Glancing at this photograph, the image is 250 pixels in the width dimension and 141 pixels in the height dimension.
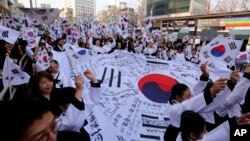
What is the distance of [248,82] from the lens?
3.24 meters

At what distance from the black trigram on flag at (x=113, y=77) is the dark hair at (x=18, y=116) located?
3484mm

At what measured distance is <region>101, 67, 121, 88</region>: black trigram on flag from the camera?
15.8ft

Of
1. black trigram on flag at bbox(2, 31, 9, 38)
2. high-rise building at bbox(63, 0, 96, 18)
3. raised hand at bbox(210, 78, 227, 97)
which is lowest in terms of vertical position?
raised hand at bbox(210, 78, 227, 97)

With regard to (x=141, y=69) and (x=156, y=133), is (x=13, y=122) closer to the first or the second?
(x=156, y=133)

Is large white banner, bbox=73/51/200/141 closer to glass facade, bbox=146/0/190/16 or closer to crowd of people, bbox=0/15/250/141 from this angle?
crowd of people, bbox=0/15/250/141

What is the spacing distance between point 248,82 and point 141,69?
2559mm

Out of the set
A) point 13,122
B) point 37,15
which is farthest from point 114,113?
point 37,15

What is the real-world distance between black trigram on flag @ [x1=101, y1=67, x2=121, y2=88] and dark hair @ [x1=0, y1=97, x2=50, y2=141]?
3.48 metres

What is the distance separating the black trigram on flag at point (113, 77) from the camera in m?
4.82

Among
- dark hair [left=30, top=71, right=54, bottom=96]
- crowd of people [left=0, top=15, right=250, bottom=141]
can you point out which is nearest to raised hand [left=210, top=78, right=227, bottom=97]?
crowd of people [left=0, top=15, right=250, bottom=141]

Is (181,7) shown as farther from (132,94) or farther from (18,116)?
(18,116)

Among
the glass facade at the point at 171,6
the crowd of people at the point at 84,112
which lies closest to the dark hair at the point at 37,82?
the crowd of people at the point at 84,112

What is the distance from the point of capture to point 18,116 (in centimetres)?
120

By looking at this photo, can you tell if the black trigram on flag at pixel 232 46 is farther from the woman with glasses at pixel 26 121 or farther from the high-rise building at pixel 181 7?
the high-rise building at pixel 181 7
